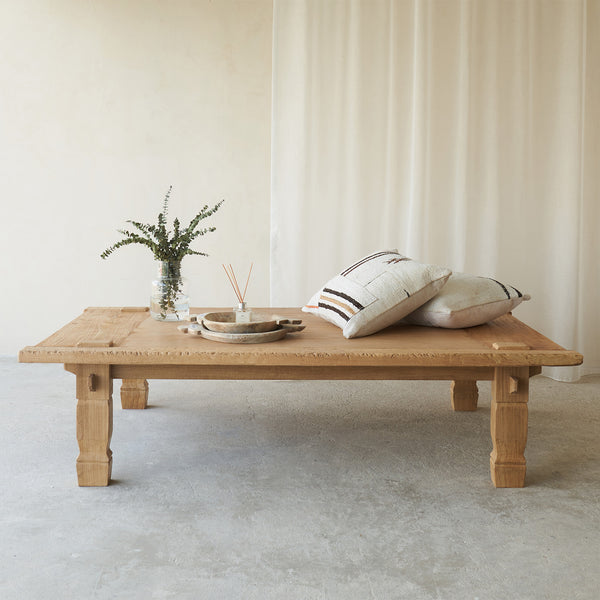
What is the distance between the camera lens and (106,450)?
2.10m

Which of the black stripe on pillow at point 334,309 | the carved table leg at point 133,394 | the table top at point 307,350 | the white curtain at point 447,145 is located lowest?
the carved table leg at point 133,394

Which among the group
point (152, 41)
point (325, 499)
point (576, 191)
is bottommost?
point (325, 499)

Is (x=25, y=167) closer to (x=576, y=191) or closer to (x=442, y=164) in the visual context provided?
(x=442, y=164)

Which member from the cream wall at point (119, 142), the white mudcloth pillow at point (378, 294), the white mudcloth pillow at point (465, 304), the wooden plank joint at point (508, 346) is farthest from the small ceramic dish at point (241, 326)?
the cream wall at point (119, 142)

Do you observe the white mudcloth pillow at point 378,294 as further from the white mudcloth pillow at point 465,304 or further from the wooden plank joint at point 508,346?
the wooden plank joint at point 508,346

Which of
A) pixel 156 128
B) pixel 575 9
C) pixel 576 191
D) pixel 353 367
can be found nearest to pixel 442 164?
pixel 576 191

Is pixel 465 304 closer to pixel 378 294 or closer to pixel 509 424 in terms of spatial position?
pixel 378 294

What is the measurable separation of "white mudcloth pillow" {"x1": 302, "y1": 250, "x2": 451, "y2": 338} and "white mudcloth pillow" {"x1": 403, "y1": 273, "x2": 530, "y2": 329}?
63 mm

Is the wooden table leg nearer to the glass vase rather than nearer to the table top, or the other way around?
the table top

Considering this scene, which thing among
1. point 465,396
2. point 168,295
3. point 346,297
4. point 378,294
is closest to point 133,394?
point 168,295

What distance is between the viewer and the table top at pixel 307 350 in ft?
6.60

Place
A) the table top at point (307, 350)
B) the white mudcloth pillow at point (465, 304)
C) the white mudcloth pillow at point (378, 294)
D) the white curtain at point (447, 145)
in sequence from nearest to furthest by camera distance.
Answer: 1. the table top at point (307, 350)
2. the white mudcloth pillow at point (378, 294)
3. the white mudcloth pillow at point (465, 304)
4. the white curtain at point (447, 145)

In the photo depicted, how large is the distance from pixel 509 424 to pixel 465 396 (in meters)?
0.80

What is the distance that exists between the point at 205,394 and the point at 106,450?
3.44 ft
